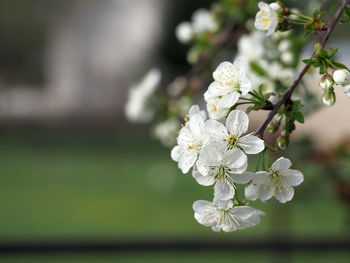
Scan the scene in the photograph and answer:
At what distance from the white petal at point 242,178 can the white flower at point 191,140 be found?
0.19ft

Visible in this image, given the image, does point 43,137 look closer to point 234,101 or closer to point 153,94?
point 153,94

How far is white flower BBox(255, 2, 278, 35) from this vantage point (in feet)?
3.02

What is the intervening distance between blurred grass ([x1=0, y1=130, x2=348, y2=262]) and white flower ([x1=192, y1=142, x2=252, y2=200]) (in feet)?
4.75

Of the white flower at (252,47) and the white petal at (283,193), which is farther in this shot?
the white flower at (252,47)

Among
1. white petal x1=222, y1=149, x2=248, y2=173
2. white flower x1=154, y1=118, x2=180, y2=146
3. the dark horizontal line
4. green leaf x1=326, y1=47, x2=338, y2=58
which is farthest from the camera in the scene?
the dark horizontal line

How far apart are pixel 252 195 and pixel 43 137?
441 inches

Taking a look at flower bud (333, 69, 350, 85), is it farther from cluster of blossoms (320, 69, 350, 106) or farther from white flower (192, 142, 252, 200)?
white flower (192, 142, 252, 200)

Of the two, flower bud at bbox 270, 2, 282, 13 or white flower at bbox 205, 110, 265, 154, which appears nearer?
white flower at bbox 205, 110, 265, 154

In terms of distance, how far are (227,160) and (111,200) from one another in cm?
550

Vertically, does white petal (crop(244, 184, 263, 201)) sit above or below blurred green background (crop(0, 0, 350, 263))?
below

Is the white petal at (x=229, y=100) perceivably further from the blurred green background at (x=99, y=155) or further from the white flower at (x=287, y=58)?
the blurred green background at (x=99, y=155)

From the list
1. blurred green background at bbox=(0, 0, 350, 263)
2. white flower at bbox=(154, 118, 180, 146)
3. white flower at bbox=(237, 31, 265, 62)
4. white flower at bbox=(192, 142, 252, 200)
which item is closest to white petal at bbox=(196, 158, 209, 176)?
white flower at bbox=(192, 142, 252, 200)

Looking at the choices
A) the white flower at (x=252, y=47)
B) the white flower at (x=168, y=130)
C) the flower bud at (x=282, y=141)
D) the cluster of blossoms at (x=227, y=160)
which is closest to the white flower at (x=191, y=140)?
the cluster of blossoms at (x=227, y=160)

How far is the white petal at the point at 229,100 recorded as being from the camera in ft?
2.70
